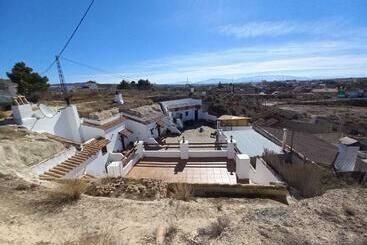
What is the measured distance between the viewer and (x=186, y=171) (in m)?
11.1

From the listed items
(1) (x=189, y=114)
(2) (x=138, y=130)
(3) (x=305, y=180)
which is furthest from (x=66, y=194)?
(1) (x=189, y=114)

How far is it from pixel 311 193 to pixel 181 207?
2775 mm

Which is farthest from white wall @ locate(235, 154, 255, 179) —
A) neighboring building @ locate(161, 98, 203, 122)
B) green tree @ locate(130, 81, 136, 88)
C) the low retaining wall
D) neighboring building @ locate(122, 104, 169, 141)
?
green tree @ locate(130, 81, 136, 88)

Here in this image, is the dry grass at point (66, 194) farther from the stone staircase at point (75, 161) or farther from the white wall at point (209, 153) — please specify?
the white wall at point (209, 153)

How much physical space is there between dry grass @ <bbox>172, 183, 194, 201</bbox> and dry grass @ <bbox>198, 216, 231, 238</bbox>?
1184 mm

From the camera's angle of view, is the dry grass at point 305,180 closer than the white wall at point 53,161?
Yes

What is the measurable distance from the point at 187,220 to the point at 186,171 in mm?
7138

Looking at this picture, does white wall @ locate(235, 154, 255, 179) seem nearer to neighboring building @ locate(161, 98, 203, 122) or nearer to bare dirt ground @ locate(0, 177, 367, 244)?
bare dirt ground @ locate(0, 177, 367, 244)

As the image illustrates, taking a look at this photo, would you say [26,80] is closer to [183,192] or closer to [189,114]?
[189,114]

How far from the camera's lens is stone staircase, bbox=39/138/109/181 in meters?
8.48

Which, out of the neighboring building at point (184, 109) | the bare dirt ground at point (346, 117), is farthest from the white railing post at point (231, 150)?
the bare dirt ground at point (346, 117)

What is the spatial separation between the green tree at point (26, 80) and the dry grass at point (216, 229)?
29.2m

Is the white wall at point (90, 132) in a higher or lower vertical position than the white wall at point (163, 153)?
higher

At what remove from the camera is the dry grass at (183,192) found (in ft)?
15.9
